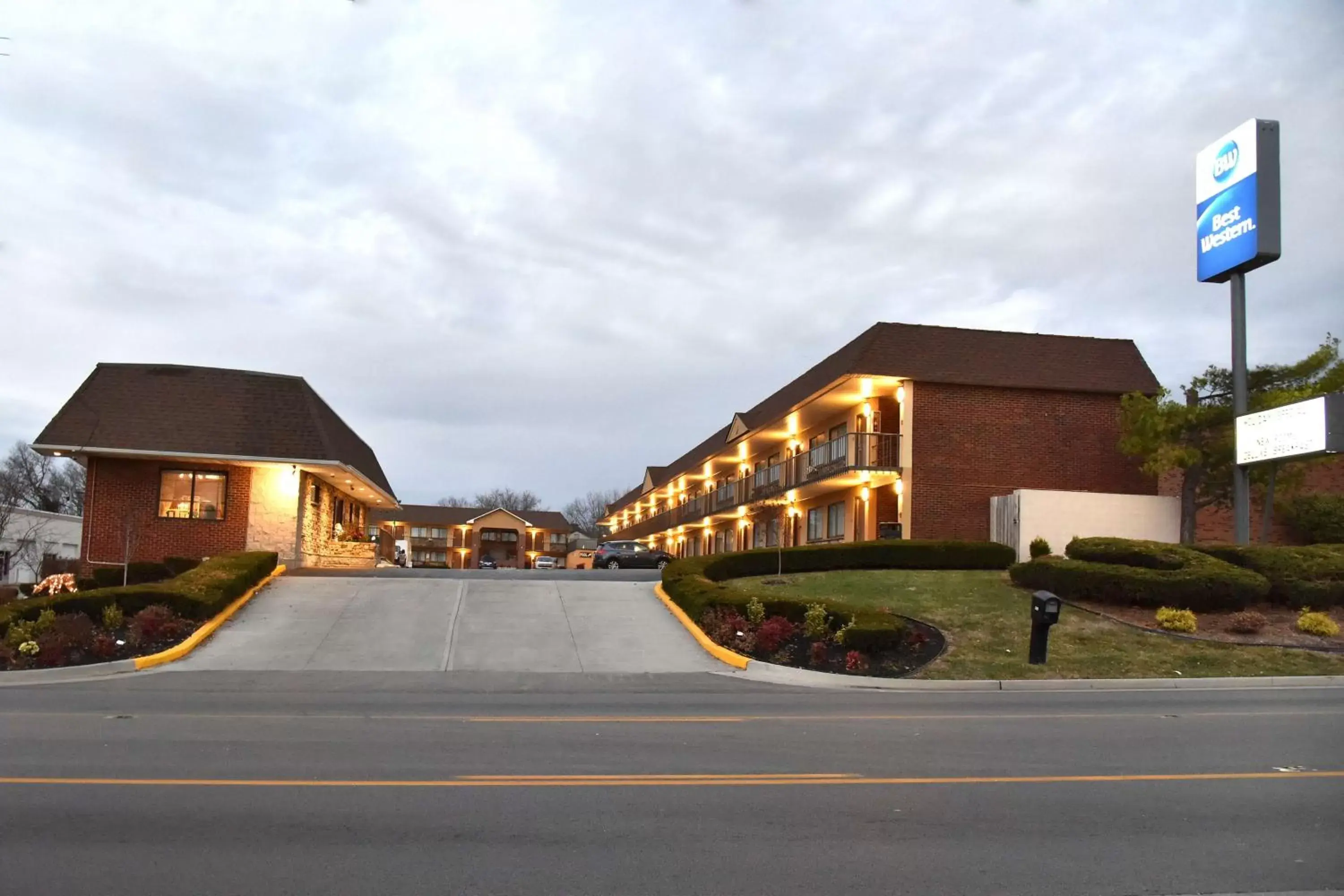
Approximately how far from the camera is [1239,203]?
24.2 m

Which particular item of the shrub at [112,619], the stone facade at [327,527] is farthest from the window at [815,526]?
the shrub at [112,619]

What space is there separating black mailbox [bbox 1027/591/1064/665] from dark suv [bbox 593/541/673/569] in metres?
31.9

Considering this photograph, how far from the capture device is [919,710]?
43.5 ft

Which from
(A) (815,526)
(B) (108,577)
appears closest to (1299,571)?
(A) (815,526)

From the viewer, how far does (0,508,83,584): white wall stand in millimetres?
52656

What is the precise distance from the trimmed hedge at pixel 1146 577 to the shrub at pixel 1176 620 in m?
0.68

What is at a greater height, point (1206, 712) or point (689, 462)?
point (689, 462)

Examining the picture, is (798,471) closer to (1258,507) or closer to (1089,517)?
(1089,517)

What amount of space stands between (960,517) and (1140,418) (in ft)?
18.0

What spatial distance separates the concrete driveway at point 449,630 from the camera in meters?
19.3

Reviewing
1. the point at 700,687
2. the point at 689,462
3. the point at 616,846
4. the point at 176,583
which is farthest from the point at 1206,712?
the point at 689,462

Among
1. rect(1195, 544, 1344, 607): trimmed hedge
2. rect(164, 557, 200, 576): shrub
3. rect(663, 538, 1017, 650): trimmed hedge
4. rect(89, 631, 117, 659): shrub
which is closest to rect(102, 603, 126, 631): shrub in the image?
rect(89, 631, 117, 659): shrub

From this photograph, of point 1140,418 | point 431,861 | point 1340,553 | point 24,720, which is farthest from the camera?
point 1140,418

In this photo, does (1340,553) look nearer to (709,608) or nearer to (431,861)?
(709,608)
